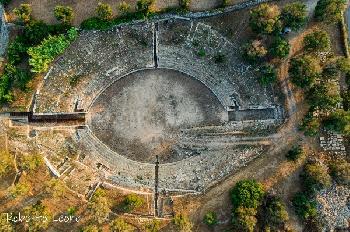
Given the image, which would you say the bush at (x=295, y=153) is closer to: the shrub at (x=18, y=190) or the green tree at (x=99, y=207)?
the green tree at (x=99, y=207)

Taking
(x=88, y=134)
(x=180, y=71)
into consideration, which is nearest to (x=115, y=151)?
(x=88, y=134)

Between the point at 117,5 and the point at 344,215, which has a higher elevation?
the point at 117,5

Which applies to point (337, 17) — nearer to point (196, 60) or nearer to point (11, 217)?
point (196, 60)

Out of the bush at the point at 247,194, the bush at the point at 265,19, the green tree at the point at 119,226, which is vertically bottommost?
the green tree at the point at 119,226

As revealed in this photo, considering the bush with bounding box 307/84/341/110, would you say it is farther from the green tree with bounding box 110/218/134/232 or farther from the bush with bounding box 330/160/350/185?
the green tree with bounding box 110/218/134/232

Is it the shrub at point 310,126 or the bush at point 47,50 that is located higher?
the bush at point 47,50

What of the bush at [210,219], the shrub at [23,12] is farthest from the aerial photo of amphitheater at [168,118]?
the bush at [210,219]
